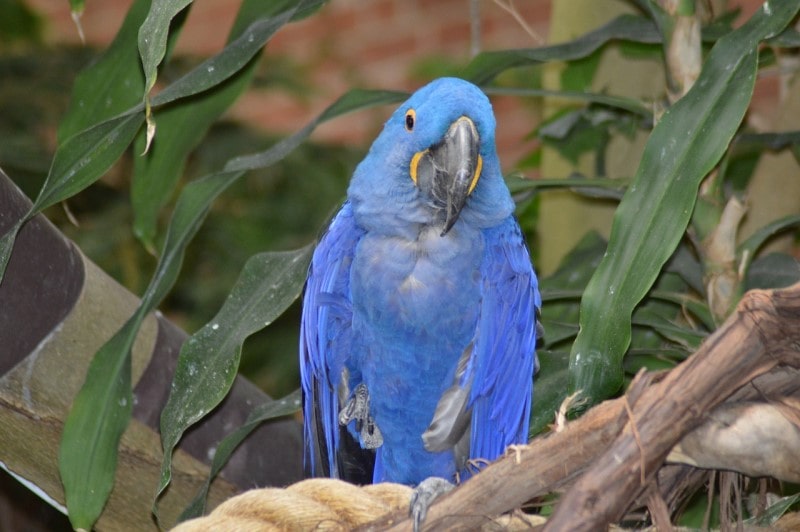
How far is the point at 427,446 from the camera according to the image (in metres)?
1.24

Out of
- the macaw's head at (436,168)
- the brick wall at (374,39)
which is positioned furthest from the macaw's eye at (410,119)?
the brick wall at (374,39)

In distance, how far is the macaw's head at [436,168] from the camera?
1.19m

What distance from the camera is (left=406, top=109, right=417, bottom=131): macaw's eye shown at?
1240 millimetres

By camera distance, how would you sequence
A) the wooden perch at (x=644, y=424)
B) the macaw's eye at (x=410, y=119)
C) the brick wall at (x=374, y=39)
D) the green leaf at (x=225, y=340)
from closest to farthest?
the wooden perch at (x=644, y=424)
the green leaf at (x=225, y=340)
the macaw's eye at (x=410, y=119)
the brick wall at (x=374, y=39)

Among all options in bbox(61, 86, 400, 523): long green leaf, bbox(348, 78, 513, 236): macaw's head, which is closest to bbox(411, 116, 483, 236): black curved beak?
bbox(348, 78, 513, 236): macaw's head

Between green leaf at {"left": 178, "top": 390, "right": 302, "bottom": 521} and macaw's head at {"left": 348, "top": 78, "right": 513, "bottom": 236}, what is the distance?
10.0 inches

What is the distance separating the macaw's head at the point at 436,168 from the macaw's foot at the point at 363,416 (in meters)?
0.23

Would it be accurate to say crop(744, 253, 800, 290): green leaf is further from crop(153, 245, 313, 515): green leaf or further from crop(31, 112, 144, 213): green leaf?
crop(31, 112, 144, 213): green leaf

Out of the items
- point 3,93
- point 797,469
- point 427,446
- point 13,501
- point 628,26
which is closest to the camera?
point 797,469

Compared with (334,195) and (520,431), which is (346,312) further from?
(334,195)

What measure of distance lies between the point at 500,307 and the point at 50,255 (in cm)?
54

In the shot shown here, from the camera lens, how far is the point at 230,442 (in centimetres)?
117

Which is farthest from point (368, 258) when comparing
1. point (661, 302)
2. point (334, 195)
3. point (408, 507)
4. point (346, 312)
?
point (334, 195)

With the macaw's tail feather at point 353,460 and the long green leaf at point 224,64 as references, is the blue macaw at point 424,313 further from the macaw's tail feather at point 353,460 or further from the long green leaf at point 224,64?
the long green leaf at point 224,64
